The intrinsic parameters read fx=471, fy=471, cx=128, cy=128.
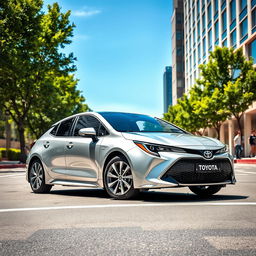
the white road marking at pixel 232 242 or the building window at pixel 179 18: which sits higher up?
the building window at pixel 179 18

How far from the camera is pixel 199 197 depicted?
312 inches

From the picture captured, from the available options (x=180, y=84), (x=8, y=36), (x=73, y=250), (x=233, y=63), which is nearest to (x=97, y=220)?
(x=73, y=250)

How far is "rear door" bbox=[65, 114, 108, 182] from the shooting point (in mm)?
7969

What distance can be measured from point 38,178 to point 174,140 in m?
3.34

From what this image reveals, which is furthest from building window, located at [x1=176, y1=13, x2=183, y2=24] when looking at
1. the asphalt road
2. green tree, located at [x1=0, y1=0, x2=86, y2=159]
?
the asphalt road

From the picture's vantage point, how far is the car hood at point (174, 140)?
281 inches

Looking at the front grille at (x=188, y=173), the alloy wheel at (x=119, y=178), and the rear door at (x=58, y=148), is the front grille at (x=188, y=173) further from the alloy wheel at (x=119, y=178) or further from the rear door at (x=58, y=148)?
the rear door at (x=58, y=148)

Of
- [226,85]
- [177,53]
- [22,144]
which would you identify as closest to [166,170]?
[22,144]

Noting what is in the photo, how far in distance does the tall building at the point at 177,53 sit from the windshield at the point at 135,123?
8515 centimetres

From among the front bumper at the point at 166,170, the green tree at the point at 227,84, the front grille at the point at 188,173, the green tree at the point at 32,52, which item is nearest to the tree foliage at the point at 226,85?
the green tree at the point at 227,84

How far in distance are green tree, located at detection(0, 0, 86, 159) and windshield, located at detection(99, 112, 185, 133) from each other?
64.1ft

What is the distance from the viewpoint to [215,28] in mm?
56031

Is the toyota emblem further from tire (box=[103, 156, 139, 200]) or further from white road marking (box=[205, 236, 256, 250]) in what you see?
white road marking (box=[205, 236, 256, 250])

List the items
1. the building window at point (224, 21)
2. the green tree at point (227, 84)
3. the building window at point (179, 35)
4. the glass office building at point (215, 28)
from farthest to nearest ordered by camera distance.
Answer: the building window at point (179, 35) → the building window at point (224, 21) → the glass office building at point (215, 28) → the green tree at point (227, 84)
